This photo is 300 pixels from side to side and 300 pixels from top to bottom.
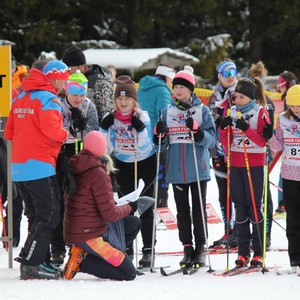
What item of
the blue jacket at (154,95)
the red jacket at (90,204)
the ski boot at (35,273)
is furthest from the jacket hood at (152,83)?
the ski boot at (35,273)

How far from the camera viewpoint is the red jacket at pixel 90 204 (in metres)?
7.21

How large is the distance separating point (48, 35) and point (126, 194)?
74.9ft

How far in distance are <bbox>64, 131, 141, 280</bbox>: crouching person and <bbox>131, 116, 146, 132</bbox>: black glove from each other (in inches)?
29.5

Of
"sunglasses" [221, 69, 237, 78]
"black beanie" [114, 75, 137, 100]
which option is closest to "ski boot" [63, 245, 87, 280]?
"black beanie" [114, 75, 137, 100]

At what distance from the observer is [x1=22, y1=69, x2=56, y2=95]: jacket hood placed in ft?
24.2

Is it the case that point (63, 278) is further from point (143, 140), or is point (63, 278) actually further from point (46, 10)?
point (46, 10)

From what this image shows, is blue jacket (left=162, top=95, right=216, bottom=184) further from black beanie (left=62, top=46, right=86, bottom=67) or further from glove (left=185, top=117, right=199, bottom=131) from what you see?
black beanie (left=62, top=46, right=86, bottom=67)

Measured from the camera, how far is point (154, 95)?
10.4 metres

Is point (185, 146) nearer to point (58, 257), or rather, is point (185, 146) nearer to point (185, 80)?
point (185, 80)

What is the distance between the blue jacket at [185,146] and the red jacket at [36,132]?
114 cm

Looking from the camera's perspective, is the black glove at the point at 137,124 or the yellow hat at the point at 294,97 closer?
the yellow hat at the point at 294,97

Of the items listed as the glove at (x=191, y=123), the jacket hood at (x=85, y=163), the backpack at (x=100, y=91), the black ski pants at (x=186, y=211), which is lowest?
the black ski pants at (x=186, y=211)

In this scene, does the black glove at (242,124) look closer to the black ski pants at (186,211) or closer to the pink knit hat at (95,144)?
the black ski pants at (186,211)

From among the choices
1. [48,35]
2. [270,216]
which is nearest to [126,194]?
[270,216]
